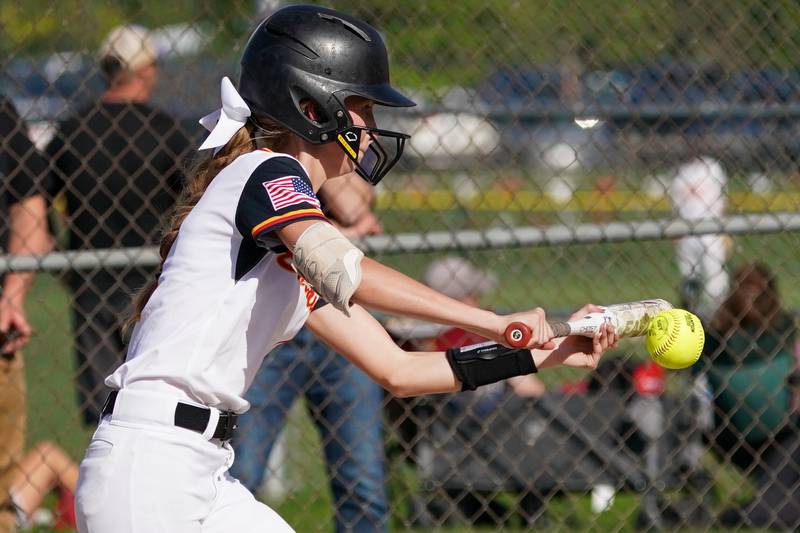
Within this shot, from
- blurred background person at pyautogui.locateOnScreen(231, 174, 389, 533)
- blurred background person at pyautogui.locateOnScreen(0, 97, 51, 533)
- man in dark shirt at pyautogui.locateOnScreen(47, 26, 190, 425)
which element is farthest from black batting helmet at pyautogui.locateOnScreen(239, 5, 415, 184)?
blurred background person at pyautogui.locateOnScreen(0, 97, 51, 533)

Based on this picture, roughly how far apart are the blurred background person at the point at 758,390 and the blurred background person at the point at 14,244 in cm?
293

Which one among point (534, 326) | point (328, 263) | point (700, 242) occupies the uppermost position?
point (328, 263)

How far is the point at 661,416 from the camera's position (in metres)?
5.54

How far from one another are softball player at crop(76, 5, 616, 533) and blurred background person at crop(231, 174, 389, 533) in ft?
6.18

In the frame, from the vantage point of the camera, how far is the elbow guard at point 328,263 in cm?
228

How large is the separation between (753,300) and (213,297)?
136 inches

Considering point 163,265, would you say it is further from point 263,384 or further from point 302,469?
point 302,469

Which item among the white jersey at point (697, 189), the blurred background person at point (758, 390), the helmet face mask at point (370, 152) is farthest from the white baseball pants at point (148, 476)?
the white jersey at point (697, 189)

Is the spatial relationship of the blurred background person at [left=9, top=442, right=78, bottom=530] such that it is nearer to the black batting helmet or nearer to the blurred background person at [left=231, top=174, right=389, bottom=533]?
the blurred background person at [left=231, top=174, right=389, bottom=533]

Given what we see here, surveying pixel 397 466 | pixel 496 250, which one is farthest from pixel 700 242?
pixel 397 466

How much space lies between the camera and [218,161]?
2664mm

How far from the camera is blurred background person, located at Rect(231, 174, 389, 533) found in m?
4.59

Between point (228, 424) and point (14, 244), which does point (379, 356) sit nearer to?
point (228, 424)

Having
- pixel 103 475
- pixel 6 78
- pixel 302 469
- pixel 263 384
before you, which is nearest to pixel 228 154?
pixel 103 475
